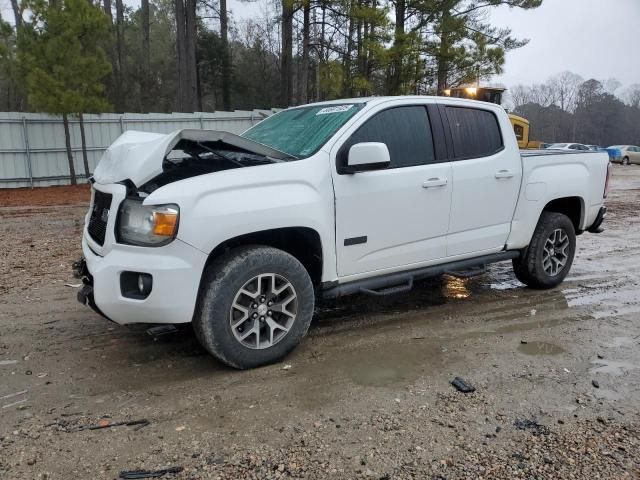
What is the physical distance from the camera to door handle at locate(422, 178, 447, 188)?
4.43 meters

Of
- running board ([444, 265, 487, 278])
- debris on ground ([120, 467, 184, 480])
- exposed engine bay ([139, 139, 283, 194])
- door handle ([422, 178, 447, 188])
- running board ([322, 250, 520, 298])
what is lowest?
debris on ground ([120, 467, 184, 480])

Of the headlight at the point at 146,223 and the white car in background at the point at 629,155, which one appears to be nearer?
the headlight at the point at 146,223

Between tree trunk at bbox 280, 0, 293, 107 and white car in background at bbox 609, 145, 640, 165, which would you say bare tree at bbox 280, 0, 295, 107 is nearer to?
tree trunk at bbox 280, 0, 293, 107

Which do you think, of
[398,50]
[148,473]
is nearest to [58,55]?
[398,50]

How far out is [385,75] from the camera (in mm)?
18828

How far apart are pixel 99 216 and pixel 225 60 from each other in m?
28.6

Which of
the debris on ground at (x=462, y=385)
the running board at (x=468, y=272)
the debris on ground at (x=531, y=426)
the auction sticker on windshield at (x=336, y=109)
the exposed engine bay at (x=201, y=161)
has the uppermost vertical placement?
the auction sticker on windshield at (x=336, y=109)

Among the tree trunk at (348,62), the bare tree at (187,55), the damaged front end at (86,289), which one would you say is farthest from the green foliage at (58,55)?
the damaged front end at (86,289)

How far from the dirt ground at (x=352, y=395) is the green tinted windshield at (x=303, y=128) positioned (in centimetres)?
157

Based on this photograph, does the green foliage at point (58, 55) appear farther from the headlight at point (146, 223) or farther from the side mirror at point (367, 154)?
the side mirror at point (367, 154)

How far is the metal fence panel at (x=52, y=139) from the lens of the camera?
56.7 feet

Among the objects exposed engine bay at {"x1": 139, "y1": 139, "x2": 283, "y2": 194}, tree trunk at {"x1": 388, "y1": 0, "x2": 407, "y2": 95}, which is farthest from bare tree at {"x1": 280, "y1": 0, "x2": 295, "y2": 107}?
exposed engine bay at {"x1": 139, "y1": 139, "x2": 283, "y2": 194}

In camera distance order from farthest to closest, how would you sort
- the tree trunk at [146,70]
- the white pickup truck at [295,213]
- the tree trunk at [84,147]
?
the tree trunk at [146,70] → the tree trunk at [84,147] → the white pickup truck at [295,213]

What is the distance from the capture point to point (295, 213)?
3.73 metres
